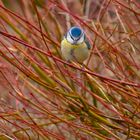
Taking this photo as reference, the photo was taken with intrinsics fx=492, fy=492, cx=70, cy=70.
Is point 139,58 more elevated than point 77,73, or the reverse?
point 139,58

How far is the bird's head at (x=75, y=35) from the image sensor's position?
2.92 metres

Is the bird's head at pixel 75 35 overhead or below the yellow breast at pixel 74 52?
overhead

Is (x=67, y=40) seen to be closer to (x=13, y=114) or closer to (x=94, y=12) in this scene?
(x=13, y=114)

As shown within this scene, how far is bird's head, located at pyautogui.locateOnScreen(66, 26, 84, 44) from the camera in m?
2.92

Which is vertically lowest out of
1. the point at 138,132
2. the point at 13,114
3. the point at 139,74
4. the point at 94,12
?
the point at 13,114

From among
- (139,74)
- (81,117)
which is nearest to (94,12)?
(139,74)

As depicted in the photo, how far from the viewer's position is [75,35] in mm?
2918

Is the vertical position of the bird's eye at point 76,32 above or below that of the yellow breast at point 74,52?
above

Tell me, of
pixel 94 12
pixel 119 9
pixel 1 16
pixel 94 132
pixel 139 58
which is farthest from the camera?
pixel 94 12

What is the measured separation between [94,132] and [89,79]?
0.41 m

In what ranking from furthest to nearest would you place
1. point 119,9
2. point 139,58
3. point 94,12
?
point 94,12, point 139,58, point 119,9

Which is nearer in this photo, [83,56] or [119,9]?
[83,56]

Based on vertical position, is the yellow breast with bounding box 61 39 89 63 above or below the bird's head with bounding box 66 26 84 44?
below

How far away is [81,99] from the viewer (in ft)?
8.89
